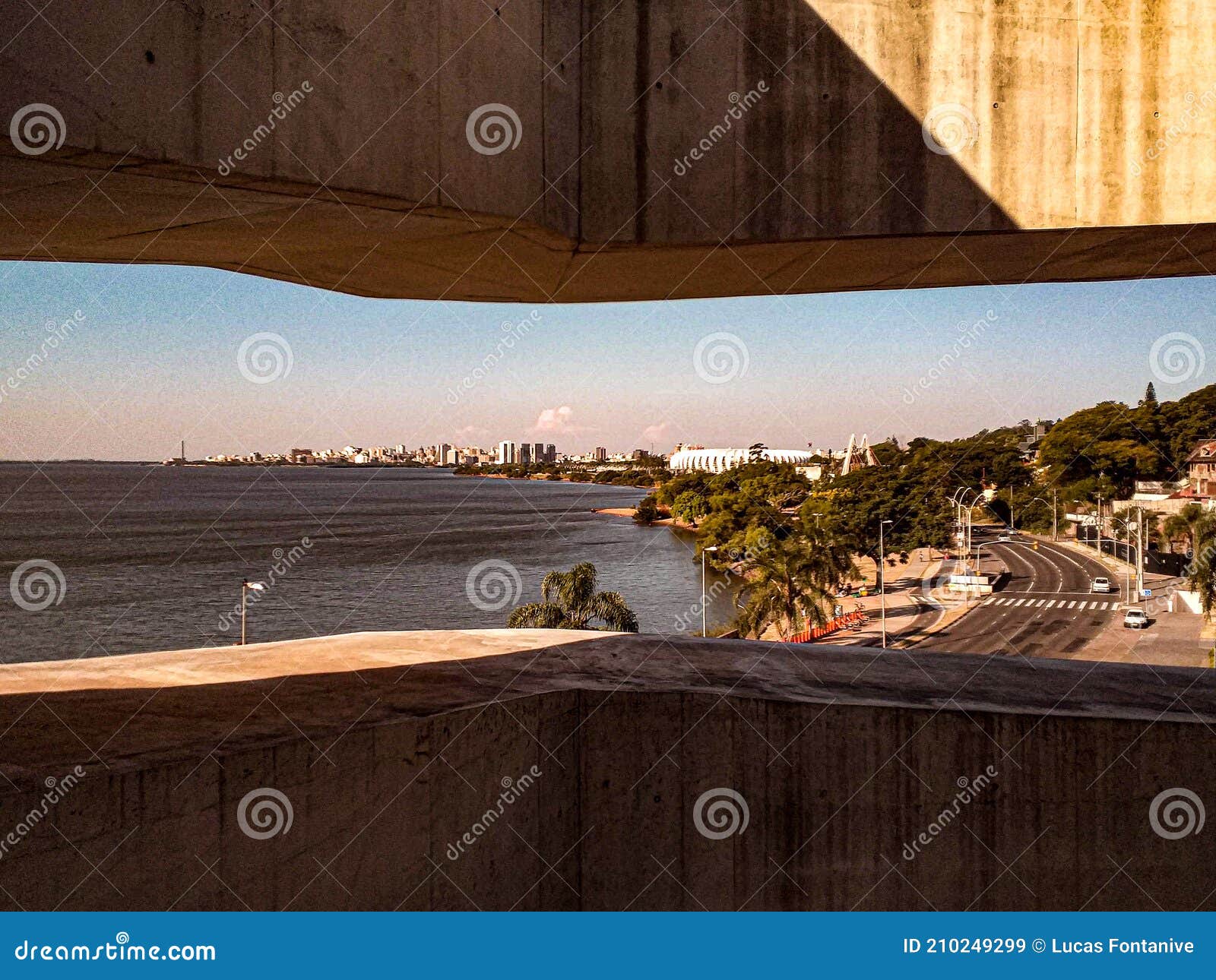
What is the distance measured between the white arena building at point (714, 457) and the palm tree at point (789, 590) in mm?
107775

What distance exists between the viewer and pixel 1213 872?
6664 millimetres

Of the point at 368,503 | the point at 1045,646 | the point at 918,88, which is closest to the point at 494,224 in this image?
the point at 918,88

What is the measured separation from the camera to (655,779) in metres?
7.32

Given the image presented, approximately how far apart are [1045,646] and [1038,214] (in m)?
41.4
